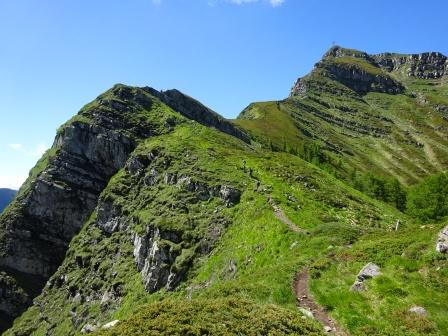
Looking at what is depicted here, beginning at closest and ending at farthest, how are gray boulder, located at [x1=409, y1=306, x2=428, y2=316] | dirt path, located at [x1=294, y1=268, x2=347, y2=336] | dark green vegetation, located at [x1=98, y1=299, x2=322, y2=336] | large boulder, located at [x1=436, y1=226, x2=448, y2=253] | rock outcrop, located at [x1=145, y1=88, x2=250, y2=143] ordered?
dark green vegetation, located at [x1=98, y1=299, x2=322, y2=336] → gray boulder, located at [x1=409, y1=306, x2=428, y2=316] → dirt path, located at [x1=294, y1=268, x2=347, y2=336] → large boulder, located at [x1=436, y1=226, x2=448, y2=253] → rock outcrop, located at [x1=145, y1=88, x2=250, y2=143]

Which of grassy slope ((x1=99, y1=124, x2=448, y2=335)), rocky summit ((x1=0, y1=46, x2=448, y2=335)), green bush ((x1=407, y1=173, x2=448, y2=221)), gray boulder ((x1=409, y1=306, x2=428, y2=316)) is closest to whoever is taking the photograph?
gray boulder ((x1=409, y1=306, x2=428, y2=316))

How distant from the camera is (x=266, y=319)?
18.0 m

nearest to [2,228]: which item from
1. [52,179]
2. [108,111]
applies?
[52,179]

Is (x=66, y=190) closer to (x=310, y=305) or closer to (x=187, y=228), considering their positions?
(x=187, y=228)

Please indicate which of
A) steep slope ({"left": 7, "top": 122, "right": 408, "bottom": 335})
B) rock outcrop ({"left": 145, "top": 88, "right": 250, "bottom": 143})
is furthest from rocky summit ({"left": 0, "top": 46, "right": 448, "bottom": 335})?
rock outcrop ({"left": 145, "top": 88, "right": 250, "bottom": 143})

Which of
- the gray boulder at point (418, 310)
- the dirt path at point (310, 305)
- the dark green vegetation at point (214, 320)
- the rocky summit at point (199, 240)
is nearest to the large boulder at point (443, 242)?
the rocky summit at point (199, 240)

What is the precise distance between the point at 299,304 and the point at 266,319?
17.0ft

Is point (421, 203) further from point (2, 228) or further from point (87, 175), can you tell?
point (2, 228)

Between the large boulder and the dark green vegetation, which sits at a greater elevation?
the large boulder

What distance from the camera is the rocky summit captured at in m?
20.1

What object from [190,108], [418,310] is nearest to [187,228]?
[418,310]

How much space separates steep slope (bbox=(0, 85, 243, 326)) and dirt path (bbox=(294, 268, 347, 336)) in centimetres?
7818

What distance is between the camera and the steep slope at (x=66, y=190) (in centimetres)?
9475

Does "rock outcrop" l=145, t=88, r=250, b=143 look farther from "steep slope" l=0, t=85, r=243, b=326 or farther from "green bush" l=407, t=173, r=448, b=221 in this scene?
"green bush" l=407, t=173, r=448, b=221
